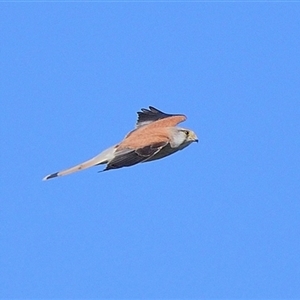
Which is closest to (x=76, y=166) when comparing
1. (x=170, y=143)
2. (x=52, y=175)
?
(x=52, y=175)

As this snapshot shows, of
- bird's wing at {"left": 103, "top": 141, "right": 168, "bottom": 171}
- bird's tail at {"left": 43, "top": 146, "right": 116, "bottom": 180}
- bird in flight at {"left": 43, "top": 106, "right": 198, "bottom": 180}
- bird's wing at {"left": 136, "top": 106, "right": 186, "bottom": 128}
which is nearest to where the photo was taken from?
bird's wing at {"left": 103, "top": 141, "right": 168, "bottom": 171}

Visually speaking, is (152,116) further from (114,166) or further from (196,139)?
(114,166)

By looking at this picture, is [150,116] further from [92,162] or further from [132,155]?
[132,155]

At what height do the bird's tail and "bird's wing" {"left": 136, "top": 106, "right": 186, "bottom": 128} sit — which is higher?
"bird's wing" {"left": 136, "top": 106, "right": 186, "bottom": 128}

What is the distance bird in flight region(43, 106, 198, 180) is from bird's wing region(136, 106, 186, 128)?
1.32 ft

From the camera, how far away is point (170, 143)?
13523 mm

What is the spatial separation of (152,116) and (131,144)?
2.79 metres

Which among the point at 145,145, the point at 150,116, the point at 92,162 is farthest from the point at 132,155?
the point at 150,116

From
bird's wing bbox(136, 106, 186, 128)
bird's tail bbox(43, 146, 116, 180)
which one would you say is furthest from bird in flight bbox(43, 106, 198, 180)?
bird's wing bbox(136, 106, 186, 128)

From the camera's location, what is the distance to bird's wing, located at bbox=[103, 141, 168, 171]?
39.8 feet

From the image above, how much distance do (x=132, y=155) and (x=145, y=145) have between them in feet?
1.41

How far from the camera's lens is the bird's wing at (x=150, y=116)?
607 inches

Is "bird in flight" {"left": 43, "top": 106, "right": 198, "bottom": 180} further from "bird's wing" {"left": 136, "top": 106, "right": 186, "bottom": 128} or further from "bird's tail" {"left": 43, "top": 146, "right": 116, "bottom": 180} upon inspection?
"bird's wing" {"left": 136, "top": 106, "right": 186, "bottom": 128}

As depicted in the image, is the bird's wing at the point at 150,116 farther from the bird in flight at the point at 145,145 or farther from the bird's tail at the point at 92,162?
the bird's tail at the point at 92,162
